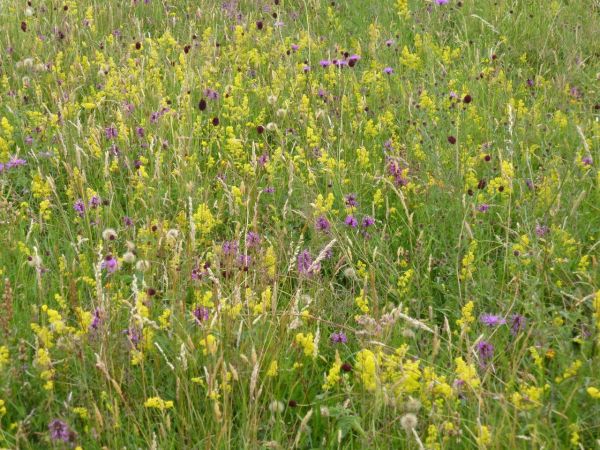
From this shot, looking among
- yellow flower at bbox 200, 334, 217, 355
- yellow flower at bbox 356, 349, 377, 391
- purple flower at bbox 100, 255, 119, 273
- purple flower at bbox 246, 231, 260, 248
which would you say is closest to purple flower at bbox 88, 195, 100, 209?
purple flower at bbox 100, 255, 119, 273

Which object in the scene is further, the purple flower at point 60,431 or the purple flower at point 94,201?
the purple flower at point 94,201

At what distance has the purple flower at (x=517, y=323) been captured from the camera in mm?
2256

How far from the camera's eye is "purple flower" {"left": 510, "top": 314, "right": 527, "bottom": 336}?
2.26 metres

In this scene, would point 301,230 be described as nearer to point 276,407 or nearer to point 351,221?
point 351,221

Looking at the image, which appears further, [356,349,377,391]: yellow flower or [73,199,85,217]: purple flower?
[73,199,85,217]: purple flower

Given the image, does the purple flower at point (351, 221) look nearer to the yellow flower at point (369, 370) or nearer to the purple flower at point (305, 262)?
the purple flower at point (305, 262)

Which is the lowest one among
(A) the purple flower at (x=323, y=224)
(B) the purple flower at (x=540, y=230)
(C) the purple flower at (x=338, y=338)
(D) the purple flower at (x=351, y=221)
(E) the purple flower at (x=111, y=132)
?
(C) the purple flower at (x=338, y=338)

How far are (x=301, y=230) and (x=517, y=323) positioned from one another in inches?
36.8

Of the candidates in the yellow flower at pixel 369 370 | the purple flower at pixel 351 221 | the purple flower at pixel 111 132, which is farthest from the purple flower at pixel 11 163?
the yellow flower at pixel 369 370

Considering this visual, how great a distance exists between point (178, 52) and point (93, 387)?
3030 mm

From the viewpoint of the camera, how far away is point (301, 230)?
9.63ft

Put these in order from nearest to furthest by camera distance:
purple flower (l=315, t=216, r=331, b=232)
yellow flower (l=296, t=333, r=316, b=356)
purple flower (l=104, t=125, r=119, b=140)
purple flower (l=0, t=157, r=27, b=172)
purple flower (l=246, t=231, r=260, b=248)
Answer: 1. yellow flower (l=296, t=333, r=316, b=356)
2. purple flower (l=246, t=231, r=260, b=248)
3. purple flower (l=315, t=216, r=331, b=232)
4. purple flower (l=0, t=157, r=27, b=172)
5. purple flower (l=104, t=125, r=119, b=140)

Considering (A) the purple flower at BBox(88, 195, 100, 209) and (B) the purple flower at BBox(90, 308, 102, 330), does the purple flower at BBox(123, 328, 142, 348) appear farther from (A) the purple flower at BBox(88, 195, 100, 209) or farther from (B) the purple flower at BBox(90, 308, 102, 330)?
(A) the purple flower at BBox(88, 195, 100, 209)

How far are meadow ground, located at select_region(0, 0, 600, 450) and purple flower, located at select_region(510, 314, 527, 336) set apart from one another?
2cm
